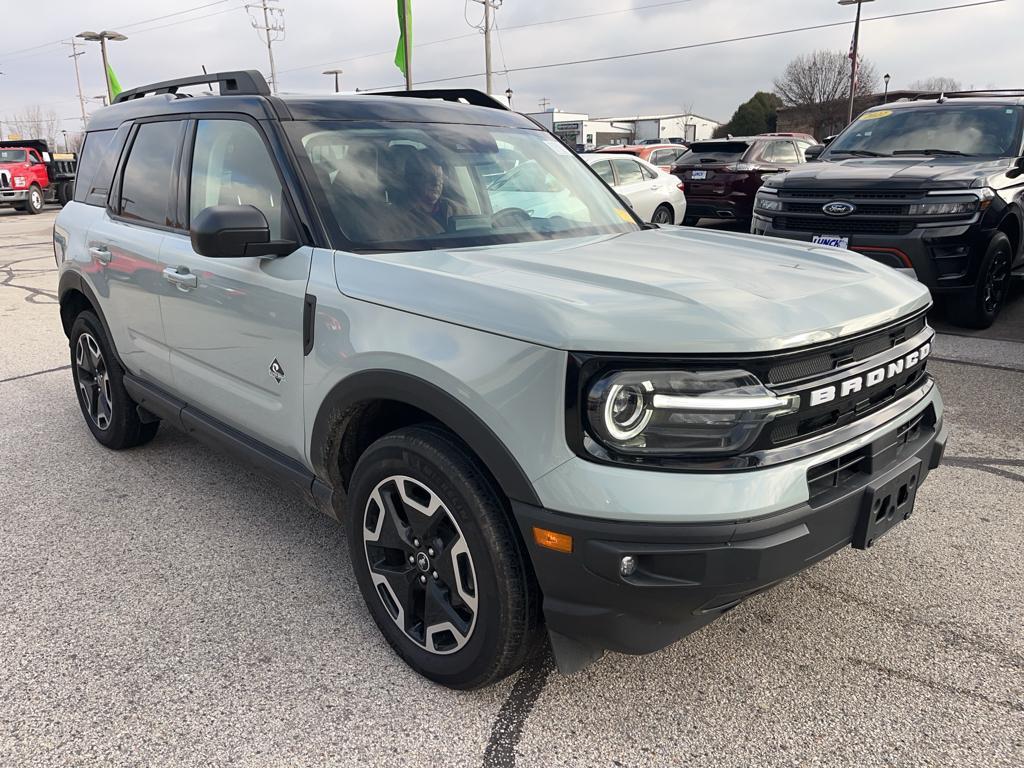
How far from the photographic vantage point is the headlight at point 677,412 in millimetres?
1854

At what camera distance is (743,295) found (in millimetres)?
2113

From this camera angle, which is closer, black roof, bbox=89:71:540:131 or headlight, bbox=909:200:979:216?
black roof, bbox=89:71:540:131

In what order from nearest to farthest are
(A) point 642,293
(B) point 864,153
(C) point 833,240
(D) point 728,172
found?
1. (A) point 642,293
2. (C) point 833,240
3. (B) point 864,153
4. (D) point 728,172

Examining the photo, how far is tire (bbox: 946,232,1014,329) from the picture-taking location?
6.38 metres

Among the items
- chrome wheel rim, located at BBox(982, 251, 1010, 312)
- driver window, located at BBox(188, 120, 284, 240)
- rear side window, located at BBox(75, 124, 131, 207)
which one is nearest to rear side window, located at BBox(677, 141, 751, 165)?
A: chrome wheel rim, located at BBox(982, 251, 1010, 312)

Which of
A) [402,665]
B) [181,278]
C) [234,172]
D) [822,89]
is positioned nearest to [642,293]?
[402,665]

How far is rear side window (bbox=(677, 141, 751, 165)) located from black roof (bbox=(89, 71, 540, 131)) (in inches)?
399

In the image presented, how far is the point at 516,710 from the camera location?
2314 millimetres

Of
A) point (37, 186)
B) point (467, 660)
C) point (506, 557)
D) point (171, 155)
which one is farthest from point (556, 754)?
point (37, 186)

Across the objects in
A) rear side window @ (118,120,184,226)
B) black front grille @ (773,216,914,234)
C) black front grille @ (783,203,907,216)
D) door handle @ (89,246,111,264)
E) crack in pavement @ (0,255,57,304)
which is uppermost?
rear side window @ (118,120,184,226)

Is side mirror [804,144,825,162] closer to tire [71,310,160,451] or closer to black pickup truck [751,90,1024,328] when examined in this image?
black pickup truck [751,90,1024,328]

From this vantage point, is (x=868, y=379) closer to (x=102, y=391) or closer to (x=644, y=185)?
(x=102, y=391)

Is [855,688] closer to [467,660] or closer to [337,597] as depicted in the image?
[467,660]

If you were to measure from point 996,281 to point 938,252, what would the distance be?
3.35 ft
